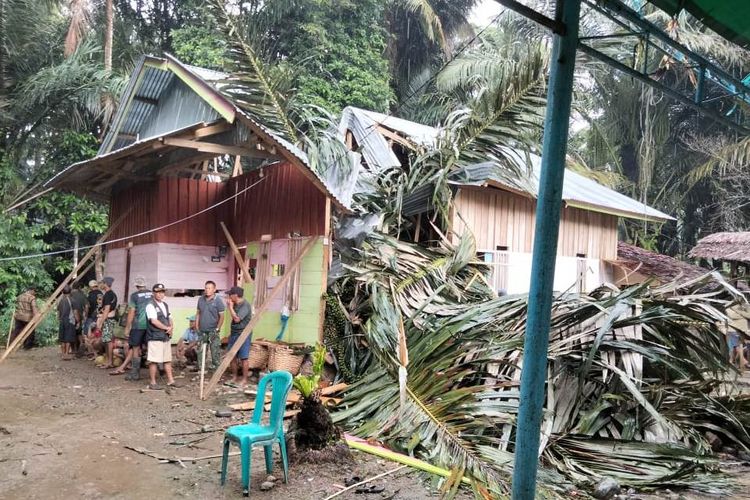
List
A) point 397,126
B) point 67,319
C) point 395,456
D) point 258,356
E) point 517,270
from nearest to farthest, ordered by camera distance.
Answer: point 395,456
point 258,356
point 67,319
point 517,270
point 397,126

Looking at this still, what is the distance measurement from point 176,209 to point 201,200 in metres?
0.61

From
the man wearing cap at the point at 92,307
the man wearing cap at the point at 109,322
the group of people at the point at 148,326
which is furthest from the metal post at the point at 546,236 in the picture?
the man wearing cap at the point at 92,307

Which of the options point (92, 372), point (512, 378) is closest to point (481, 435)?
point (512, 378)

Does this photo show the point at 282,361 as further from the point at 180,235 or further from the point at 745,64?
the point at 745,64

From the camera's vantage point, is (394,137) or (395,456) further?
(394,137)

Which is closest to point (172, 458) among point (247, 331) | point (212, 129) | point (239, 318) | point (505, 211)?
point (247, 331)

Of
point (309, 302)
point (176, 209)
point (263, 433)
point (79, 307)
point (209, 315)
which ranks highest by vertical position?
point (176, 209)

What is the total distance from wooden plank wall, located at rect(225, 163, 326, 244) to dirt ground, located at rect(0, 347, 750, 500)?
115 inches

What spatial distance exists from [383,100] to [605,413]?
15334 millimetres

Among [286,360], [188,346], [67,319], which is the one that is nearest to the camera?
[286,360]

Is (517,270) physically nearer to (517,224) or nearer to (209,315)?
(517,224)

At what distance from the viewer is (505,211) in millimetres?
11992

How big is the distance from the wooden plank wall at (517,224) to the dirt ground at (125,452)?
5432mm

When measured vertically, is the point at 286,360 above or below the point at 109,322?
below
